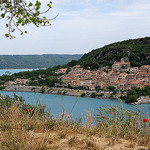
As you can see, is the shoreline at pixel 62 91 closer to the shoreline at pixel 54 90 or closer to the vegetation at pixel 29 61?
the shoreline at pixel 54 90

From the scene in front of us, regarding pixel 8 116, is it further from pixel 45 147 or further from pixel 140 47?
pixel 140 47

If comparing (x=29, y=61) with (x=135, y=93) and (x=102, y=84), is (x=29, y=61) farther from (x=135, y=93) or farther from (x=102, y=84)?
(x=135, y=93)

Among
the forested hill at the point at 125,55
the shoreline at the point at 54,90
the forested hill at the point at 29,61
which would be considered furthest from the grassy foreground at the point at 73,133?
the forested hill at the point at 29,61

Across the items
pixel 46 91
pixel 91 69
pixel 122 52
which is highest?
pixel 122 52

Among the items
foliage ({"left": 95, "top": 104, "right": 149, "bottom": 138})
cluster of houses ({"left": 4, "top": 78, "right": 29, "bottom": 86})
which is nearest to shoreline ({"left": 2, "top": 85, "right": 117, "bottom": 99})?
cluster of houses ({"left": 4, "top": 78, "right": 29, "bottom": 86})

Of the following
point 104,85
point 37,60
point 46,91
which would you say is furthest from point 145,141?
point 37,60

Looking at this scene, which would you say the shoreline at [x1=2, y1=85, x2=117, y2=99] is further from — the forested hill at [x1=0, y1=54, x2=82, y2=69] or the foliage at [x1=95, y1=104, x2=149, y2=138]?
the forested hill at [x1=0, y1=54, x2=82, y2=69]

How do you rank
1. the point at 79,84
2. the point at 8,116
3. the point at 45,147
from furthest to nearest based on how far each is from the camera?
the point at 79,84 → the point at 8,116 → the point at 45,147
